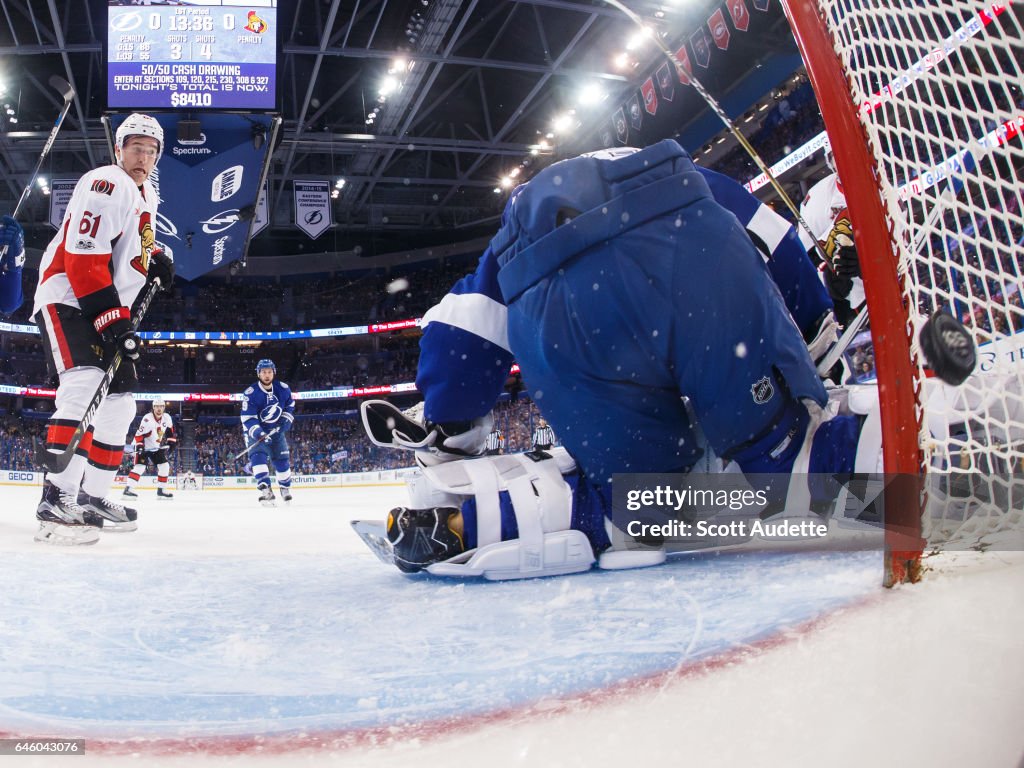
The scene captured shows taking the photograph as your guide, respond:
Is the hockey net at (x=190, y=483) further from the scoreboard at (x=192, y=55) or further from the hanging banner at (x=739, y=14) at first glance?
the hanging banner at (x=739, y=14)

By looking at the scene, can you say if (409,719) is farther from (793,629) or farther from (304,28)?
(304,28)

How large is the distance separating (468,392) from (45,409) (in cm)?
1962

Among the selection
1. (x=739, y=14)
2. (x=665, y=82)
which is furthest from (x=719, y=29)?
(x=665, y=82)

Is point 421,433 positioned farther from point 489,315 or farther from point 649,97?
point 649,97

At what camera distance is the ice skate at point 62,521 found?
1.78 m

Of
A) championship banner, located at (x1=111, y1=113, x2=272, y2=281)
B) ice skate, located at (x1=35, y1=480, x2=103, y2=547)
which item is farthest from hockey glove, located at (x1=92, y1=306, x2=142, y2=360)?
championship banner, located at (x1=111, y1=113, x2=272, y2=281)

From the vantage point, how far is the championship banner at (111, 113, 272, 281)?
5.59 metres

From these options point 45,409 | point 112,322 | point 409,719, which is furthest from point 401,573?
point 45,409

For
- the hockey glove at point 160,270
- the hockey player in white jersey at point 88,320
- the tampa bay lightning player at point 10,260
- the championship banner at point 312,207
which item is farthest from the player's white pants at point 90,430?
the championship banner at point 312,207

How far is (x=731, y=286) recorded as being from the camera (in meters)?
0.91

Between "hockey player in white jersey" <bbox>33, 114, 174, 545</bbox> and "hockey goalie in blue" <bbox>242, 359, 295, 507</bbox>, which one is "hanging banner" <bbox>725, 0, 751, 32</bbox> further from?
"hockey player in white jersey" <bbox>33, 114, 174, 545</bbox>

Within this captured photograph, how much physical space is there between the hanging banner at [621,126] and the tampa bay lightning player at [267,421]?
728 centimetres

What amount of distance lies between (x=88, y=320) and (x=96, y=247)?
A: 9.0 inches

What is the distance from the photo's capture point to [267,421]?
5.26m
